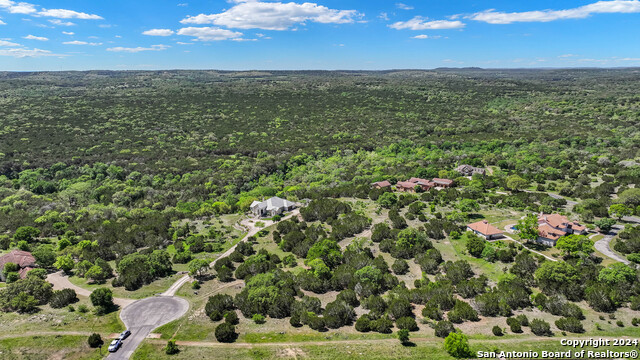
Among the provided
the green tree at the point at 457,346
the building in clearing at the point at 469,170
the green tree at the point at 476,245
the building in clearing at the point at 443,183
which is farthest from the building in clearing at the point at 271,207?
the green tree at the point at 457,346

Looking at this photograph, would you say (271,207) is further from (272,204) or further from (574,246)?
(574,246)

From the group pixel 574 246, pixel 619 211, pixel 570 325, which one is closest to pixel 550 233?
pixel 574 246

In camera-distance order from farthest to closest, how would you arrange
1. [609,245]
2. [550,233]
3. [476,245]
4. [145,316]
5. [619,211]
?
[619,211] → [550,233] → [476,245] → [609,245] → [145,316]

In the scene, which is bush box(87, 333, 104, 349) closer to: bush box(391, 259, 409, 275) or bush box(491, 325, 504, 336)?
bush box(391, 259, 409, 275)

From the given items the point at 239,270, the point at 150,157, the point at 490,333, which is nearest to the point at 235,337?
the point at 239,270

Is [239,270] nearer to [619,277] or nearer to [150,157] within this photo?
[619,277]

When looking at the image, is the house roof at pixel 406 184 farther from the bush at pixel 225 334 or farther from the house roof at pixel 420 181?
the bush at pixel 225 334

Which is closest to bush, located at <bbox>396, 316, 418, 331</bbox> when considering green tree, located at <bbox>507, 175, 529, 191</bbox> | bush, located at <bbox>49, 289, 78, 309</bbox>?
bush, located at <bbox>49, 289, 78, 309</bbox>
